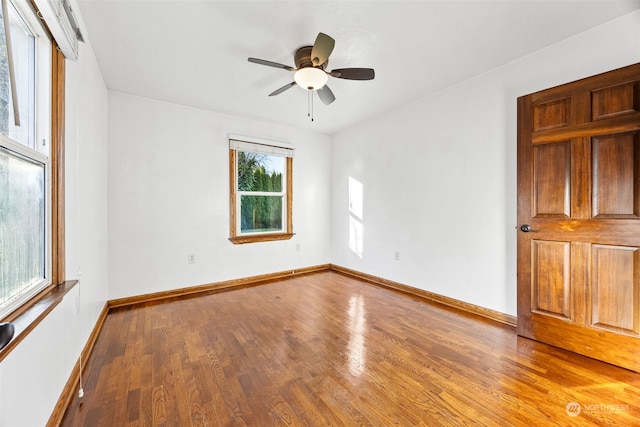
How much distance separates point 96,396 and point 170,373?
391 millimetres

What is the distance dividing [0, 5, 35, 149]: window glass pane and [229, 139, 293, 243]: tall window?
2490 millimetres

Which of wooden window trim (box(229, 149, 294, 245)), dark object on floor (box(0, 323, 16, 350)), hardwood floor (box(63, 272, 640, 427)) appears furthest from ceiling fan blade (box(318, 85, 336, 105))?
dark object on floor (box(0, 323, 16, 350))

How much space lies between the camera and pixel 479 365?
191 centimetres

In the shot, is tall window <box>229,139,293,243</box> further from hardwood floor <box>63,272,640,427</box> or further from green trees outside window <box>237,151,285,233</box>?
hardwood floor <box>63,272,640,427</box>

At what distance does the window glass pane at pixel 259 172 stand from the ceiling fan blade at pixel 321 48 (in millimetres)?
2284

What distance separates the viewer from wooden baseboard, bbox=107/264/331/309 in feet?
10.3

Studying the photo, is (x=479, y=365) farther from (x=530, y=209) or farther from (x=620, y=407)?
(x=530, y=209)

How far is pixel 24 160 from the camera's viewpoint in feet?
4.25

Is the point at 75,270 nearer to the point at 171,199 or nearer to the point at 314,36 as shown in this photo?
the point at 171,199

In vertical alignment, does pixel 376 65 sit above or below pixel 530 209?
above

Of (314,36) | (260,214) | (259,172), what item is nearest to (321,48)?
(314,36)

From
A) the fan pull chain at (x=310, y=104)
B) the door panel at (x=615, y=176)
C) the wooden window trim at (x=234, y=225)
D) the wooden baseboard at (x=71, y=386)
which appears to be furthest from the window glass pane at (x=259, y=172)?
the door panel at (x=615, y=176)

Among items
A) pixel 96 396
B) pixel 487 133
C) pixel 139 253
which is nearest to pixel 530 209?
pixel 487 133

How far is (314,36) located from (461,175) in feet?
6.87
